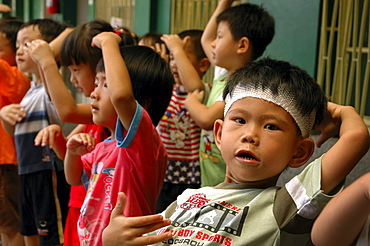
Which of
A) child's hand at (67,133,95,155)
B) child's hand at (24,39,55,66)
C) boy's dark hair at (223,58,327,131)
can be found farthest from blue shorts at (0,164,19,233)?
boy's dark hair at (223,58,327,131)

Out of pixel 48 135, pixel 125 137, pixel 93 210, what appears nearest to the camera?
pixel 125 137

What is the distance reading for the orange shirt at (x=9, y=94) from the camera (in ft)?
10.0

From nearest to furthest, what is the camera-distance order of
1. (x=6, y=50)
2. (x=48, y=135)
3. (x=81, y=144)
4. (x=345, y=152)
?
(x=345, y=152) → (x=81, y=144) → (x=48, y=135) → (x=6, y=50)

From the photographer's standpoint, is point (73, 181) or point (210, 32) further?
point (210, 32)

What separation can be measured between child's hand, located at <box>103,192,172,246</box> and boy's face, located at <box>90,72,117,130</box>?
25.2 inches

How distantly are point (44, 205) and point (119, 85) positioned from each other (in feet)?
3.91

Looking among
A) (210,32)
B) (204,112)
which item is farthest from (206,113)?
(210,32)

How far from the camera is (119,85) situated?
1746mm

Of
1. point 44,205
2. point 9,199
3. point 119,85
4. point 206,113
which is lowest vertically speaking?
point 9,199

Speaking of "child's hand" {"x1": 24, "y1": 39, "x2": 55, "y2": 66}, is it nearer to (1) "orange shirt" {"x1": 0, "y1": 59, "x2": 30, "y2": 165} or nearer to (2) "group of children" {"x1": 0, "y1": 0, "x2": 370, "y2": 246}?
(2) "group of children" {"x1": 0, "y1": 0, "x2": 370, "y2": 246}

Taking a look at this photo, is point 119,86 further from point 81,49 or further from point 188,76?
point 188,76

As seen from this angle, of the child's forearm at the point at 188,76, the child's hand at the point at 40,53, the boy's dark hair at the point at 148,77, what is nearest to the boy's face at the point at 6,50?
the child's hand at the point at 40,53

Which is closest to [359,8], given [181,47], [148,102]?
[181,47]

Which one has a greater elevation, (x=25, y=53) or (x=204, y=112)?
(x=25, y=53)
